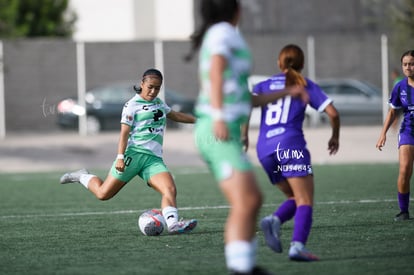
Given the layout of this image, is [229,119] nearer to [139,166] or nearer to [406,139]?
[139,166]

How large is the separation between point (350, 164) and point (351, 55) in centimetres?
723

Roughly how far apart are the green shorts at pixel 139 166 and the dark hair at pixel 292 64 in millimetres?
2847

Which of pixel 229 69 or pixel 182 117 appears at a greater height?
pixel 229 69

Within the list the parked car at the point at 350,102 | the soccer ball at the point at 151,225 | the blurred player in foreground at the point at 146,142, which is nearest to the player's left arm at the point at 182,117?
the blurred player in foreground at the point at 146,142

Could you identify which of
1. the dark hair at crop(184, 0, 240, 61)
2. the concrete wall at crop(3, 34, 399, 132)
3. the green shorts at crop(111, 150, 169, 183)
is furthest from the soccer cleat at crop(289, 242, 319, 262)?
the concrete wall at crop(3, 34, 399, 132)

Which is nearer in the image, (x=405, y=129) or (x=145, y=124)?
(x=145, y=124)

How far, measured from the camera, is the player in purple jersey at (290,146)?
319 inches

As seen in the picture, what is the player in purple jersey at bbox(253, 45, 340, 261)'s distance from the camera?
319 inches

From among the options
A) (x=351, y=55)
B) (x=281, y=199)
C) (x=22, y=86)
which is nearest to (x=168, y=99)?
(x=22, y=86)

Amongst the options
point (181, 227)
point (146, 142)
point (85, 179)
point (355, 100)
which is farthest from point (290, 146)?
point (355, 100)

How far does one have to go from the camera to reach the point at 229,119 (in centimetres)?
642

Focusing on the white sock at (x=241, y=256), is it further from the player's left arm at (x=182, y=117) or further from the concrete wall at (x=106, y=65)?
the concrete wall at (x=106, y=65)

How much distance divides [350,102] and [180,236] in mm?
19405

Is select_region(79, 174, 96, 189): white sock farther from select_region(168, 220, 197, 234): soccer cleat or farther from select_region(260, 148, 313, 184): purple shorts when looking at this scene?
select_region(260, 148, 313, 184): purple shorts
